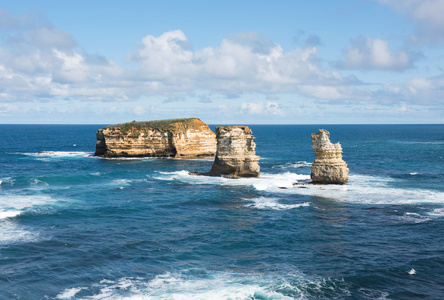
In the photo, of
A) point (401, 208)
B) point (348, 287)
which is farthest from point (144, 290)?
point (401, 208)

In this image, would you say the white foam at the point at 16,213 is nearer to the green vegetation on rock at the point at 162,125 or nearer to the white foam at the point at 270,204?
the white foam at the point at 270,204

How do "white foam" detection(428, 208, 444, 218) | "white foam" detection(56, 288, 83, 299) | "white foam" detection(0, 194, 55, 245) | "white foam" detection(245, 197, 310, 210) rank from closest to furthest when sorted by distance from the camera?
"white foam" detection(56, 288, 83, 299)
"white foam" detection(0, 194, 55, 245)
"white foam" detection(428, 208, 444, 218)
"white foam" detection(245, 197, 310, 210)

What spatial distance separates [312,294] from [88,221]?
74.1 ft

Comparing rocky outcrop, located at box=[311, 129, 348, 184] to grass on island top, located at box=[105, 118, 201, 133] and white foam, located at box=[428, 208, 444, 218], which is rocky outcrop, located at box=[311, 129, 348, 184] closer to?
white foam, located at box=[428, 208, 444, 218]

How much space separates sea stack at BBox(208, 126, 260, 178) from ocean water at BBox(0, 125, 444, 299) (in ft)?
12.9

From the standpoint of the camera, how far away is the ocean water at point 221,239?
23.3m

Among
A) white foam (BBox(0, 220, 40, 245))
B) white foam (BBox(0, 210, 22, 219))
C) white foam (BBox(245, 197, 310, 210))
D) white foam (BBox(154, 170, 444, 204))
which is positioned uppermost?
white foam (BBox(154, 170, 444, 204))

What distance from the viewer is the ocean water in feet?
76.4

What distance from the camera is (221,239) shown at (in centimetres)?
3184

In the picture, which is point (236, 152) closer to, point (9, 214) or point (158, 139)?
point (9, 214)

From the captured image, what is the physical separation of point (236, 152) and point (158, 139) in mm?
33491

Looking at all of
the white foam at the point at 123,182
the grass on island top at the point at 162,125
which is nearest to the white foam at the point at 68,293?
the white foam at the point at 123,182

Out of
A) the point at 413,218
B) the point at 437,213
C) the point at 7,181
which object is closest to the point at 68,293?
the point at 413,218

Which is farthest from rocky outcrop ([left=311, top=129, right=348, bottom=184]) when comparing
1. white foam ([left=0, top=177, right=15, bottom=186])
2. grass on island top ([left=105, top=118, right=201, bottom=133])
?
white foam ([left=0, top=177, right=15, bottom=186])
